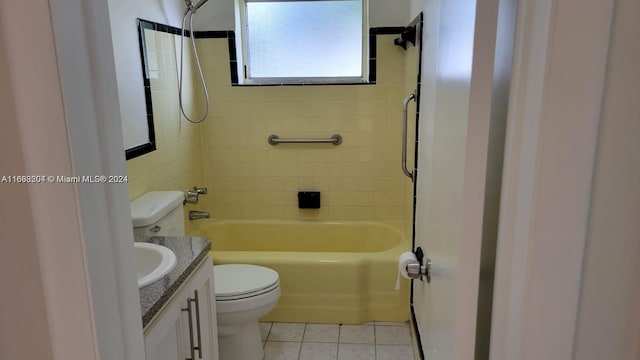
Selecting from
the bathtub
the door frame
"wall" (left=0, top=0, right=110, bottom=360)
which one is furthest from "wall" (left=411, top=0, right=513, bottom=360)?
the bathtub

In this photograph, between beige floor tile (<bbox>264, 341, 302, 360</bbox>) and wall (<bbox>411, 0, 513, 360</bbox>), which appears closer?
wall (<bbox>411, 0, 513, 360</bbox>)

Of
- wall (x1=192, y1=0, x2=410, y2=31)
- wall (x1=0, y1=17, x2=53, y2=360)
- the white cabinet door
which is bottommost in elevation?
the white cabinet door

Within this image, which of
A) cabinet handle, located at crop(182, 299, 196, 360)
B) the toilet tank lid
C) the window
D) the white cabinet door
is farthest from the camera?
the window

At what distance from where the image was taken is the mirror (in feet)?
7.72

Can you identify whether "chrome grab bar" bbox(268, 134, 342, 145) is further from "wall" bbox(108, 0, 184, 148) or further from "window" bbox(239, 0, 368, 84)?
"wall" bbox(108, 0, 184, 148)

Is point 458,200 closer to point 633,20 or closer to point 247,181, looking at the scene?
point 633,20

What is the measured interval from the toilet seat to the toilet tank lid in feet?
1.36

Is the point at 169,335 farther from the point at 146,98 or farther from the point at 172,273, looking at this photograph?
the point at 146,98

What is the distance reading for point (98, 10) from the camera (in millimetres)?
700

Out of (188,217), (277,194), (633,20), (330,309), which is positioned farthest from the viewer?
(277,194)

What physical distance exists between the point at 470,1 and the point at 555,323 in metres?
0.53

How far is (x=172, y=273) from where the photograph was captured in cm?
151

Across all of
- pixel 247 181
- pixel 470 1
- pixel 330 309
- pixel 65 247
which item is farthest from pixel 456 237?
pixel 247 181

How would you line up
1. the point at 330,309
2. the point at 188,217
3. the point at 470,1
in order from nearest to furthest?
the point at 470,1
the point at 330,309
the point at 188,217
